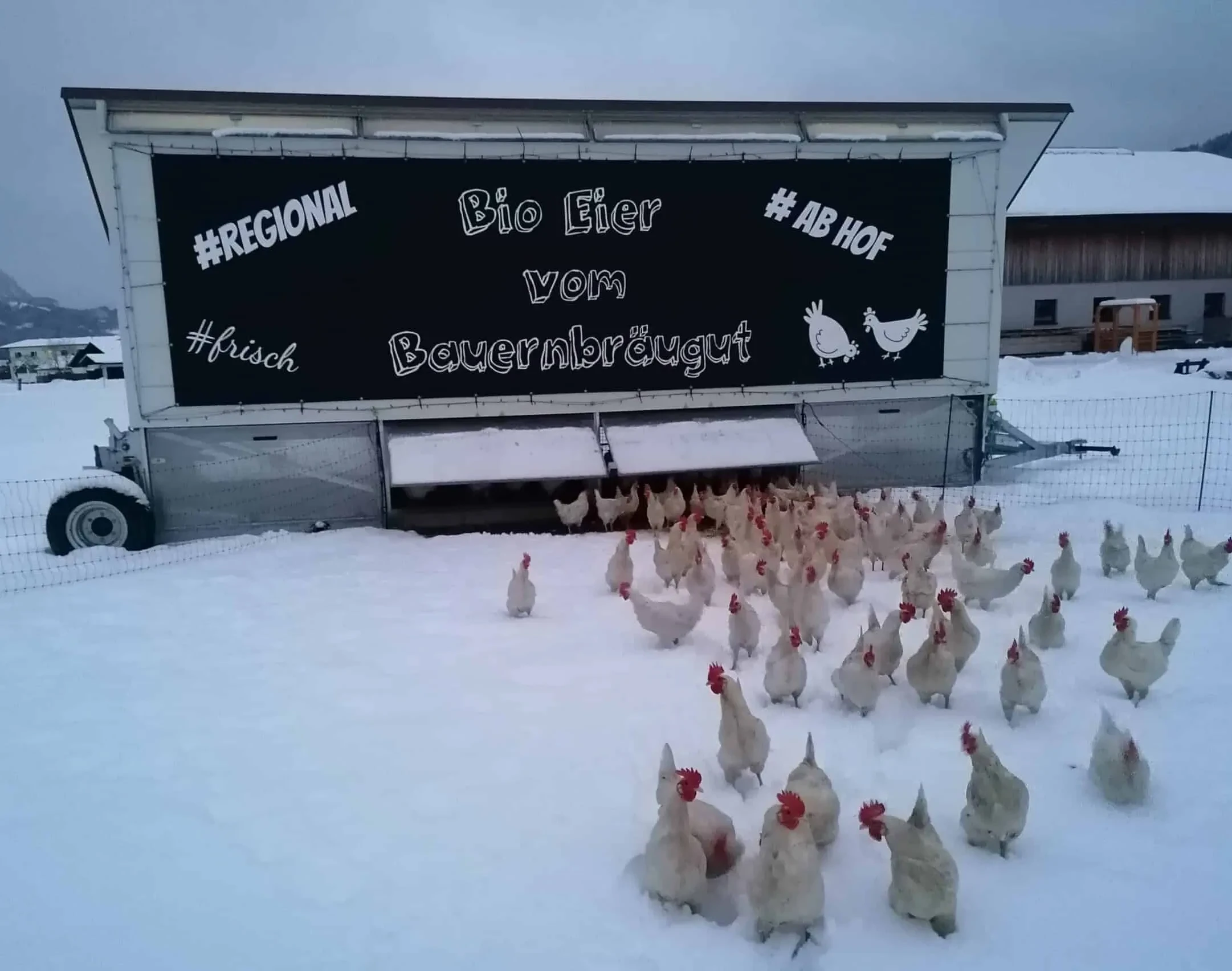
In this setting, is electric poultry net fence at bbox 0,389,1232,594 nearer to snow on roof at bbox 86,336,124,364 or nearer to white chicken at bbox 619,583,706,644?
white chicken at bbox 619,583,706,644

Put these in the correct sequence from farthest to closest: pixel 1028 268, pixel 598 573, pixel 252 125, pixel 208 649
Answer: pixel 1028 268 < pixel 252 125 < pixel 598 573 < pixel 208 649

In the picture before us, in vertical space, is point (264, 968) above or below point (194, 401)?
below

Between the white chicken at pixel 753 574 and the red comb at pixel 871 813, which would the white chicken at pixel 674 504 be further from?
the red comb at pixel 871 813

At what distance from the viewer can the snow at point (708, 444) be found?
30.7ft

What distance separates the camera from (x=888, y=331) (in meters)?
10.2

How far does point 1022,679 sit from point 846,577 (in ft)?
6.56

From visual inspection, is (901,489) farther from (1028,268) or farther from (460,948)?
(1028,268)

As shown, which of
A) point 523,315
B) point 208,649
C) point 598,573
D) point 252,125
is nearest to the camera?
point 208,649

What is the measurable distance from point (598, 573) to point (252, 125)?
5.89 meters

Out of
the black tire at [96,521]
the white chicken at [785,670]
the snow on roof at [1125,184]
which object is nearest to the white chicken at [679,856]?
the white chicken at [785,670]

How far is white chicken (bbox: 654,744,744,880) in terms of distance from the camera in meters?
3.35

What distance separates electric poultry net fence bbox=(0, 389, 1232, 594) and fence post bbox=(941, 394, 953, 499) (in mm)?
10

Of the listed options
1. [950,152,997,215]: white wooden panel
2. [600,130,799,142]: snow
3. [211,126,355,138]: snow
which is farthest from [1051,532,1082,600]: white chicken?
[211,126,355,138]: snow

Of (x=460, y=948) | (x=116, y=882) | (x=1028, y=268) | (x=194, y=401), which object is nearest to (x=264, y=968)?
(x=460, y=948)
